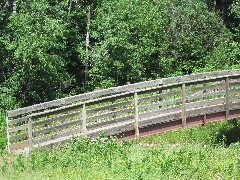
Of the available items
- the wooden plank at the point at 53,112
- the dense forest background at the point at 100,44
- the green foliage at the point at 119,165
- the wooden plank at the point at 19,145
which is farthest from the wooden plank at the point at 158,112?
the dense forest background at the point at 100,44

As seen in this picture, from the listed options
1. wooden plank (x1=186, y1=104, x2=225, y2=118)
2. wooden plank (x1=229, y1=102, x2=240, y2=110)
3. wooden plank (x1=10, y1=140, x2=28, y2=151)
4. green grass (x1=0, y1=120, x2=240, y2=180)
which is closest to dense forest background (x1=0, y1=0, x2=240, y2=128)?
wooden plank (x1=186, y1=104, x2=225, y2=118)

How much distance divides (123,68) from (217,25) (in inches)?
299

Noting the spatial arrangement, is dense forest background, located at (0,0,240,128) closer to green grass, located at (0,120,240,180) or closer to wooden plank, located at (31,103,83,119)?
wooden plank, located at (31,103,83,119)

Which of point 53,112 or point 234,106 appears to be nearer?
point 53,112

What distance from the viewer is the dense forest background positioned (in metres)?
29.0

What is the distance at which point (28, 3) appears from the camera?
29.6m

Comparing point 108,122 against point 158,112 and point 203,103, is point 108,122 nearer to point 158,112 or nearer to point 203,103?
point 158,112

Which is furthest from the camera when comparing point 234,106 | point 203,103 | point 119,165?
point 234,106

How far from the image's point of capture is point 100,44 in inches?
1309

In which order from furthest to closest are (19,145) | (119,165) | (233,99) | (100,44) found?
(100,44) < (233,99) < (19,145) < (119,165)

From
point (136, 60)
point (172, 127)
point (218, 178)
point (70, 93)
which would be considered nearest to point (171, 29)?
point (136, 60)

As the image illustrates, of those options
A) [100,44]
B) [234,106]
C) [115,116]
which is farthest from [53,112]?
[100,44]

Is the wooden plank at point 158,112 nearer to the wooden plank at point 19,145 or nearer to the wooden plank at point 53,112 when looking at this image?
the wooden plank at point 53,112

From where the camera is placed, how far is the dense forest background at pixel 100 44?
29031 millimetres
